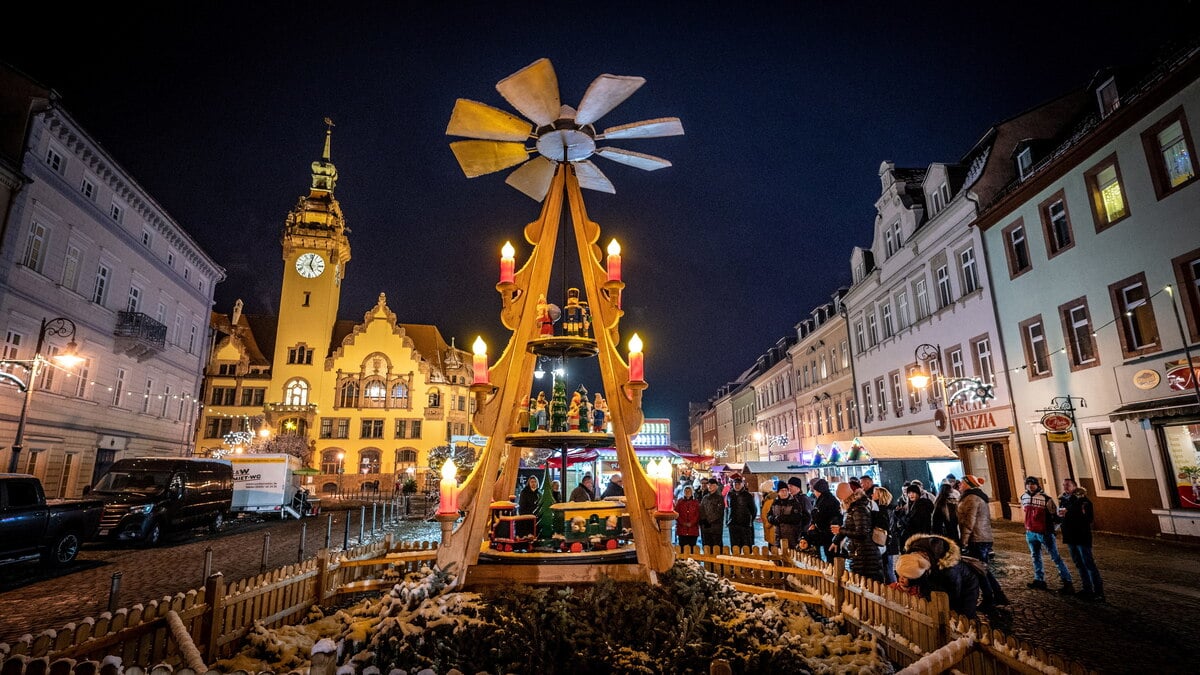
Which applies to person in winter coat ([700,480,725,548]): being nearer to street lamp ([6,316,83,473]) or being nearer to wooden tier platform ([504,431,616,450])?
wooden tier platform ([504,431,616,450])

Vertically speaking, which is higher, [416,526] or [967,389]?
[967,389]

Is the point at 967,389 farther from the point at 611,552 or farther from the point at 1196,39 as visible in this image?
the point at 611,552

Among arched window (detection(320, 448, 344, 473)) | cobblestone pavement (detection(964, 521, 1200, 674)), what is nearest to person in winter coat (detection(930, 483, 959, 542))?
cobblestone pavement (detection(964, 521, 1200, 674))

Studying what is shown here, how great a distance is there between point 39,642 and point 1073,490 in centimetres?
1277

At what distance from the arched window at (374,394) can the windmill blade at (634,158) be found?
49.4 meters

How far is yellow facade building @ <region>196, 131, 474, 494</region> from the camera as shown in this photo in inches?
1960

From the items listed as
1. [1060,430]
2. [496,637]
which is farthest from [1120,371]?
[496,637]

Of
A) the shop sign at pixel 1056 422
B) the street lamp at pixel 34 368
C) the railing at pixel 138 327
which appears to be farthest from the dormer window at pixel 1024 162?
the railing at pixel 138 327

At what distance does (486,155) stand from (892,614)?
7080 millimetres

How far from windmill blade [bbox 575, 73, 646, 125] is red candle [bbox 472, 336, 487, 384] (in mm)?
2951

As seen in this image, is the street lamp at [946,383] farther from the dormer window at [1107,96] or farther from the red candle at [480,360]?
the red candle at [480,360]

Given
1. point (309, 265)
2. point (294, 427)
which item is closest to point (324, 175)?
point (309, 265)

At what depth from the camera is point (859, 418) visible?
30375mm

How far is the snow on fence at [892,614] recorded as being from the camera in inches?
151
